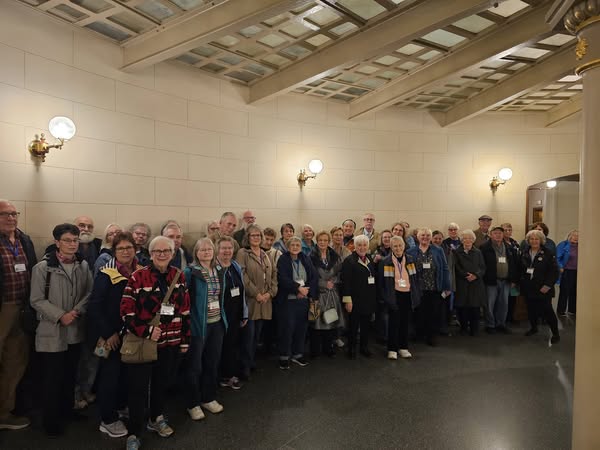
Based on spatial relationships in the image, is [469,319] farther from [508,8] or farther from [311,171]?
[508,8]

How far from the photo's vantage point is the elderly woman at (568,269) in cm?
657

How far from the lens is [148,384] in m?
2.76

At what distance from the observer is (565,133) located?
324 inches

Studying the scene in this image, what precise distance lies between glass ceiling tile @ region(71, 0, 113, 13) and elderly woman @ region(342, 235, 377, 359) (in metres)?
3.52

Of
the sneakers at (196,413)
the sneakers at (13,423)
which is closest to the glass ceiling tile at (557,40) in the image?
the sneakers at (196,413)

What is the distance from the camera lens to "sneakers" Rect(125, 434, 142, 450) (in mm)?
2691

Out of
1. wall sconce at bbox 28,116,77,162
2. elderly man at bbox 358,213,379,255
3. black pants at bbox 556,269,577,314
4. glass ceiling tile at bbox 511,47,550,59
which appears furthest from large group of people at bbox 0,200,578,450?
glass ceiling tile at bbox 511,47,550,59

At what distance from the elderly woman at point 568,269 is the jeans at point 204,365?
5.86 m

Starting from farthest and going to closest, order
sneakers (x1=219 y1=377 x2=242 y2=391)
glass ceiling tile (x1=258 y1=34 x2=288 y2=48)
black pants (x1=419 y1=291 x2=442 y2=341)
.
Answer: black pants (x1=419 y1=291 x2=442 y2=341) < glass ceiling tile (x1=258 y1=34 x2=288 y2=48) < sneakers (x1=219 y1=377 x2=242 y2=391)

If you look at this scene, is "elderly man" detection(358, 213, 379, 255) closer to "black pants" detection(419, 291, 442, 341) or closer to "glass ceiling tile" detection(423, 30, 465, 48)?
"black pants" detection(419, 291, 442, 341)

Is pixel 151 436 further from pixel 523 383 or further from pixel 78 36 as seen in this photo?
pixel 78 36

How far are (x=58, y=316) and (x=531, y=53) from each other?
661 cm

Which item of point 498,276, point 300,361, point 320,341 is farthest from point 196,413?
point 498,276

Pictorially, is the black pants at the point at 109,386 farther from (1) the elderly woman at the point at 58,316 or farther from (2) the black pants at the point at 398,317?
(2) the black pants at the point at 398,317
